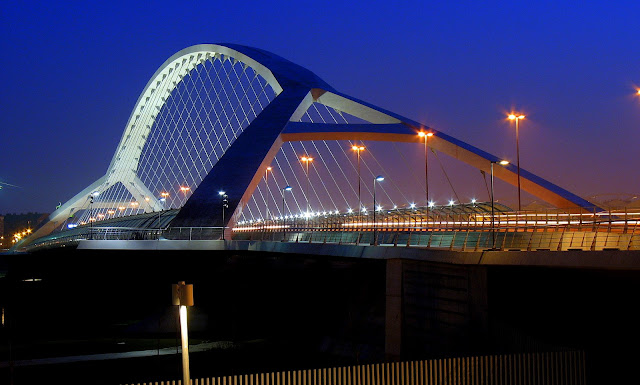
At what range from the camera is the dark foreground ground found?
17844 mm

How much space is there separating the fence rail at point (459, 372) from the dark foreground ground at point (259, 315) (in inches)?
58.7

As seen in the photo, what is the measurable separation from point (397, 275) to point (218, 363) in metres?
8.77

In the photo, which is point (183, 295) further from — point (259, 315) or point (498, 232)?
point (259, 315)

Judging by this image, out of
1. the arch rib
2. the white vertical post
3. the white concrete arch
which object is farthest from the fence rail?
the white concrete arch

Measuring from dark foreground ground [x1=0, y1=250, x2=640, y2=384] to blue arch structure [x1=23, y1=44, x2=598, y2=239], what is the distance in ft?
11.2

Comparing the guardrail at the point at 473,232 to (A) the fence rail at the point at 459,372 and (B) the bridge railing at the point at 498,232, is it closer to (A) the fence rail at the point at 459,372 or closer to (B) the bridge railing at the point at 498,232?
(B) the bridge railing at the point at 498,232

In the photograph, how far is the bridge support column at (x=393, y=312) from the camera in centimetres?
2209

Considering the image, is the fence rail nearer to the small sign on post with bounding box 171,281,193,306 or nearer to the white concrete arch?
the small sign on post with bounding box 171,281,193,306

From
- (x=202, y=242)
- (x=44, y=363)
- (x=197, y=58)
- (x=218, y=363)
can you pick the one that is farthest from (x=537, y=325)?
(x=197, y=58)

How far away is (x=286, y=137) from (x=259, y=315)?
14682 millimetres

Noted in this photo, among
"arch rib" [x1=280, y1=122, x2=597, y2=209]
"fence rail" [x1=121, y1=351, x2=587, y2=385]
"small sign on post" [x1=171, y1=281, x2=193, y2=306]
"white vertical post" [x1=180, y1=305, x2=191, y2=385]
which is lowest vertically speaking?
"fence rail" [x1=121, y1=351, x2=587, y2=385]

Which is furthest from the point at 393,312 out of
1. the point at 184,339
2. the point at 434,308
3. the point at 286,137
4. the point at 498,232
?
the point at 286,137

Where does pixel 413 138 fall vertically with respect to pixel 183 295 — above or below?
above

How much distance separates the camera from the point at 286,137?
48.7 m
